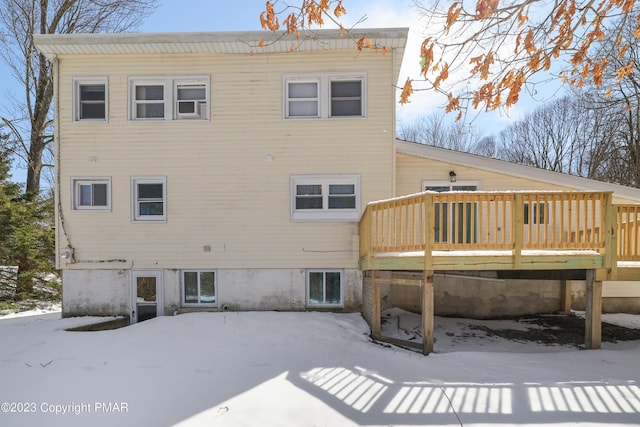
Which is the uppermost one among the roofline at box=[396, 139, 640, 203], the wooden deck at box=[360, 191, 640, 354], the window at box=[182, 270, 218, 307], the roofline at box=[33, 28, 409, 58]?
the roofline at box=[33, 28, 409, 58]

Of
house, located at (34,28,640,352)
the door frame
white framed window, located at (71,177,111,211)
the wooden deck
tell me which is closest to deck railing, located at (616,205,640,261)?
the wooden deck

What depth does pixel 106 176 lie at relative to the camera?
29.1ft

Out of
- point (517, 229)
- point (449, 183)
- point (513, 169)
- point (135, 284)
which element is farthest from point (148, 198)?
point (513, 169)

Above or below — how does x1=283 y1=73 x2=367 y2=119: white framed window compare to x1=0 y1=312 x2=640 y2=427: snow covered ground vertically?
above

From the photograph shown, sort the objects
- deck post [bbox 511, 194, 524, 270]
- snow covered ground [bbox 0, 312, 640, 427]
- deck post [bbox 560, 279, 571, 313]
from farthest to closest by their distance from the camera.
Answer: deck post [bbox 560, 279, 571, 313]
deck post [bbox 511, 194, 524, 270]
snow covered ground [bbox 0, 312, 640, 427]

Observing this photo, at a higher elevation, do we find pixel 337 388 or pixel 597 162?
pixel 597 162

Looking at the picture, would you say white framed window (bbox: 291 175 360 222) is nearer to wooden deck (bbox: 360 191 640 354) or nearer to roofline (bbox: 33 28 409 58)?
wooden deck (bbox: 360 191 640 354)

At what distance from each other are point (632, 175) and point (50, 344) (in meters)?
27.2

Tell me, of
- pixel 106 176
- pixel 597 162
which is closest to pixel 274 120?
pixel 106 176

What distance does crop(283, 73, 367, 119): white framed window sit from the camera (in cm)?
875

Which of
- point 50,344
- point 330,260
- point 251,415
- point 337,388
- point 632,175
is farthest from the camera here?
point 632,175

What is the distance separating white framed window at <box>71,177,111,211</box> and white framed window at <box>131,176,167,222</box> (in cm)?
69

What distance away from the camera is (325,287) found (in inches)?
345

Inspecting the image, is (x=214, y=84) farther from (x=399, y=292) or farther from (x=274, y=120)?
(x=399, y=292)
